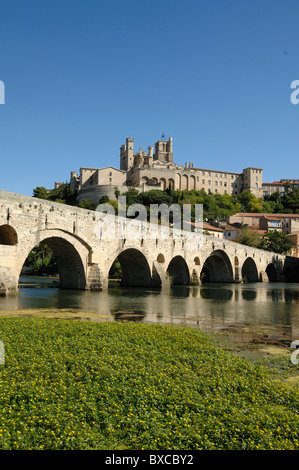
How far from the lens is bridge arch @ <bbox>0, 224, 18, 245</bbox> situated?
22.2 metres

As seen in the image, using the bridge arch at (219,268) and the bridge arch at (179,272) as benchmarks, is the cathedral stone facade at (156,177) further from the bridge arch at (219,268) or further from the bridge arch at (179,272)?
the bridge arch at (179,272)

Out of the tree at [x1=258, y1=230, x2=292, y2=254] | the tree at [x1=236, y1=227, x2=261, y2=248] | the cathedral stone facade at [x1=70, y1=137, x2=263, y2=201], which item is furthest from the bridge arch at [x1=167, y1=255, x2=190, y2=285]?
the cathedral stone facade at [x1=70, y1=137, x2=263, y2=201]

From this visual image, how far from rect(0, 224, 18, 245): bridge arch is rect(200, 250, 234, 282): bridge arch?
3367cm

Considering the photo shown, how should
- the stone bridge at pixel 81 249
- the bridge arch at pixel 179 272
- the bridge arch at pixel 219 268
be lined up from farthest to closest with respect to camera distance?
1. the bridge arch at pixel 219 268
2. the bridge arch at pixel 179 272
3. the stone bridge at pixel 81 249

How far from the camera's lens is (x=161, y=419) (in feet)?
17.5

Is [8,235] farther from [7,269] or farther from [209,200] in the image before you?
[209,200]

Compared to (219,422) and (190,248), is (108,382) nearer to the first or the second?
(219,422)

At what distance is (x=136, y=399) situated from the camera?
5.94m

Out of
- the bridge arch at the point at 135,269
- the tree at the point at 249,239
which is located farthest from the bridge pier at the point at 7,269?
the tree at the point at 249,239

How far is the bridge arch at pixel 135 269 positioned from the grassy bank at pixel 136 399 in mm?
26133

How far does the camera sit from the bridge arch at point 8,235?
72.9 feet

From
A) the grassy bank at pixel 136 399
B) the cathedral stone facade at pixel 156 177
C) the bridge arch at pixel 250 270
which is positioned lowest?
the grassy bank at pixel 136 399

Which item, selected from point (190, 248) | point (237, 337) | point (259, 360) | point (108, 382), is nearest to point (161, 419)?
point (108, 382)

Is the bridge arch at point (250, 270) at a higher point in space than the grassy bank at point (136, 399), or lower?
higher
